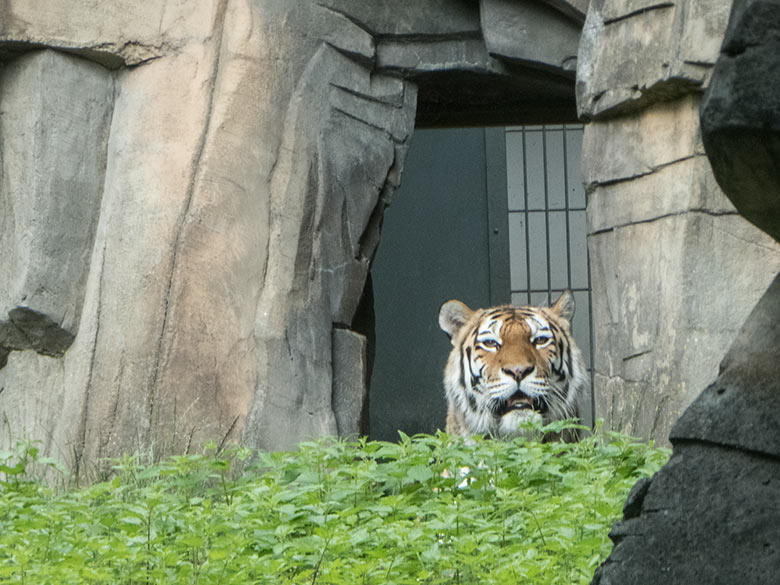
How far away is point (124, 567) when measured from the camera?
111 inches

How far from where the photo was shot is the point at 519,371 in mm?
5742

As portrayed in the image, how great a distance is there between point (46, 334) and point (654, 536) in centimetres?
424

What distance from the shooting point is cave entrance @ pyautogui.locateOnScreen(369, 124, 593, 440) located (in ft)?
29.3

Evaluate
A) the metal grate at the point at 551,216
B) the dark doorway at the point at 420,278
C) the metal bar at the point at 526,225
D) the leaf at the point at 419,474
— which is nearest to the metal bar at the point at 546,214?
the metal grate at the point at 551,216

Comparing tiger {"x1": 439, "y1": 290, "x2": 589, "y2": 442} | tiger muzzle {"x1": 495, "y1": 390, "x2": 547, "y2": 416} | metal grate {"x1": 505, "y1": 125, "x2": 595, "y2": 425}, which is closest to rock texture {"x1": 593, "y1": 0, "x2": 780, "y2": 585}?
tiger {"x1": 439, "y1": 290, "x2": 589, "y2": 442}

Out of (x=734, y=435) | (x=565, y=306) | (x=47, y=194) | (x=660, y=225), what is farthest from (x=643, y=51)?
(x=734, y=435)

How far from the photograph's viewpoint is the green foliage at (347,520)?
275cm

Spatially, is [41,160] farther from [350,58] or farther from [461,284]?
[461,284]

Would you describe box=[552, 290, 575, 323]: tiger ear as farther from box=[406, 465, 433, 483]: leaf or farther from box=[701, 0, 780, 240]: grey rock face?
box=[701, 0, 780, 240]: grey rock face

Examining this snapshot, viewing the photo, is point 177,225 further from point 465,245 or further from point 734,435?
point 465,245

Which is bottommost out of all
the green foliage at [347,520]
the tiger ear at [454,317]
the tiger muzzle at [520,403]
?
the green foliage at [347,520]

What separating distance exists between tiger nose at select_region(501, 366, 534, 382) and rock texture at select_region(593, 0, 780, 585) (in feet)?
12.8

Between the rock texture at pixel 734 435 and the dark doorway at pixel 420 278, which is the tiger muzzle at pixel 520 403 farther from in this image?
the rock texture at pixel 734 435

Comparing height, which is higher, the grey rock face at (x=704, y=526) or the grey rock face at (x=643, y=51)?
the grey rock face at (x=643, y=51)
